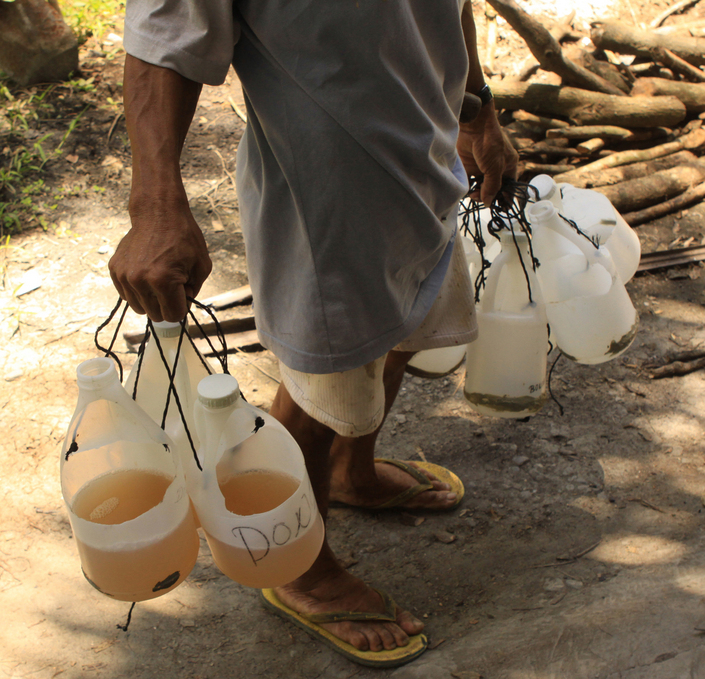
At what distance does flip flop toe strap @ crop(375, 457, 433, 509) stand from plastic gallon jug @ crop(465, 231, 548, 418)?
1.32ft

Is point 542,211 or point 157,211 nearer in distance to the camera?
point 157,211

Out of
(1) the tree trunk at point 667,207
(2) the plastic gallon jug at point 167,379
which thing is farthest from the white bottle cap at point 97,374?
(1) the tree trunk at point 667,207

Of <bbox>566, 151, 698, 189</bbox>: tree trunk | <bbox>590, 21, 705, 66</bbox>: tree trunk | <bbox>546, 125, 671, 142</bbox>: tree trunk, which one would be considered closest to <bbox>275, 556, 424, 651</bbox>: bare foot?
<bbox>566, 151, 698, 189</bbox>: tree trunk

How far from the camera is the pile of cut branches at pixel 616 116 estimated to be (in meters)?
4.17

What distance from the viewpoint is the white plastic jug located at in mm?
1961

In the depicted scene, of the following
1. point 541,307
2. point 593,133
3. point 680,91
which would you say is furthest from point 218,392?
point 680,91

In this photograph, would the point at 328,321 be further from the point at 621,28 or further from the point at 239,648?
the point at 621,28

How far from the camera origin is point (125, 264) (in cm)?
103

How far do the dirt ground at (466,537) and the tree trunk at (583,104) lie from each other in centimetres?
173

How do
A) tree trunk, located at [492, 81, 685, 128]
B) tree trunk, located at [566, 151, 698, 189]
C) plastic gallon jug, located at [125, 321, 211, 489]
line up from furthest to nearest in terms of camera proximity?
tree trunk, located at [492, 81, 685, 128]
tree trunk, located at [566, 151, 698, 189]
plastic gallon jug, located at [125, 321, 211, 489]

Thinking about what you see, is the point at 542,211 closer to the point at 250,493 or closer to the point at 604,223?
the point at 604,223

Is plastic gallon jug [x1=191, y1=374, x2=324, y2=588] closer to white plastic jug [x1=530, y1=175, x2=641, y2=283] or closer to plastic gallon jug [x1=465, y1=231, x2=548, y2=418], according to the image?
plastic gallon jug [x1=465, y1=231, x2=548, y2=418]

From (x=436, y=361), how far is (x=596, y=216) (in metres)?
0.71

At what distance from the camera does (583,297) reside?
1889 millimetres
